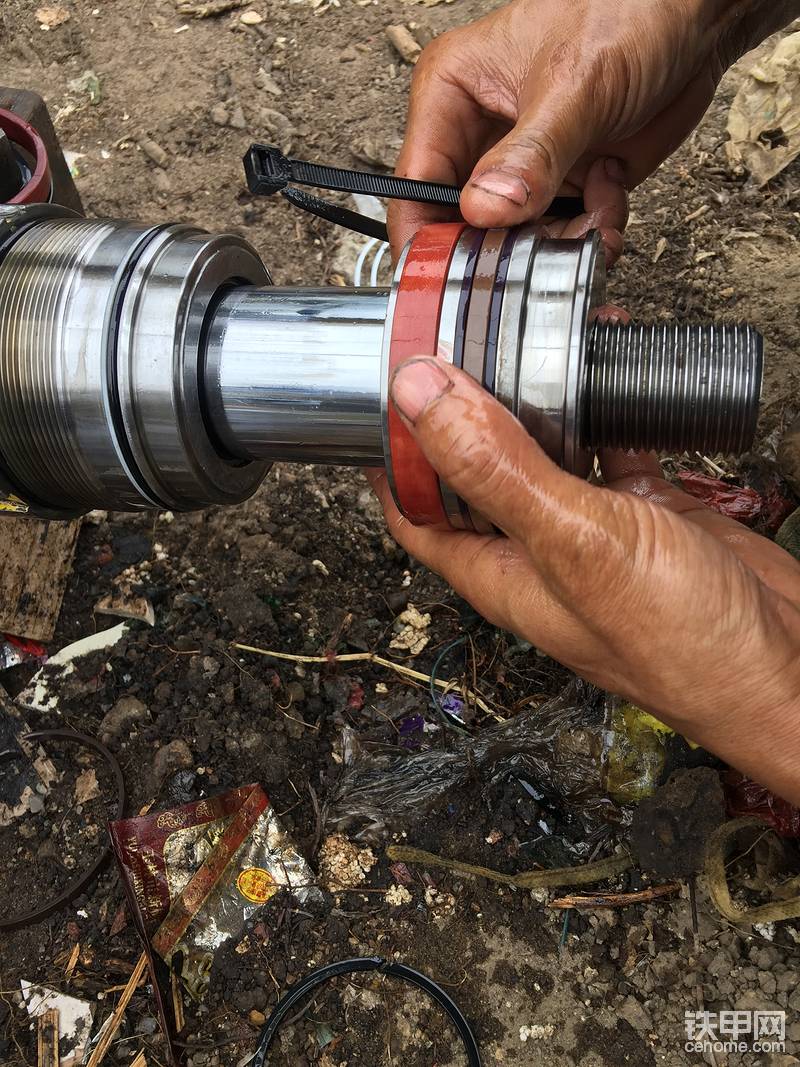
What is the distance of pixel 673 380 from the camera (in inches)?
53.2

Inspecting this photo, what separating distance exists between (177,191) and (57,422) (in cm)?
228

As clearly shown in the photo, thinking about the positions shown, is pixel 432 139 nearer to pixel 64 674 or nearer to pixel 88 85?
pixel 64 674

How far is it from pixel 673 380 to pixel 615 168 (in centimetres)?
117

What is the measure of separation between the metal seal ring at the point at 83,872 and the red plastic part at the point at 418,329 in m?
1.35

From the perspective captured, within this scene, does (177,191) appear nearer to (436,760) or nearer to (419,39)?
(419,39)

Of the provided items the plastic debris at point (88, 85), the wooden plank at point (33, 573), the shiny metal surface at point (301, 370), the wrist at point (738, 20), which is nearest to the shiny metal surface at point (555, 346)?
the shiny metal surface at point (301, 370)

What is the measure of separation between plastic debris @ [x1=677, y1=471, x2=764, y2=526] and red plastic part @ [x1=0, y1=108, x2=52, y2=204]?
1.94 metres

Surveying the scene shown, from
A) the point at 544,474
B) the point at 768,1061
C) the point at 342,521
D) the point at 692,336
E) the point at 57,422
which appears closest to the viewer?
the point at 544,474

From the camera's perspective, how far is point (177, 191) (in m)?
3.41

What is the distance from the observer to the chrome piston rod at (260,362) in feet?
4.25

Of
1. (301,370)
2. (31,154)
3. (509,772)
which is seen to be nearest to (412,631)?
(509,772)

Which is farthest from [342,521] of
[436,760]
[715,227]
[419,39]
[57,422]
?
[419,39]

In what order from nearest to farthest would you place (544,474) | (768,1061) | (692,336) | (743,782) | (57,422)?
(544,474), (692,336), (57,422), (768,1061), (743,782)

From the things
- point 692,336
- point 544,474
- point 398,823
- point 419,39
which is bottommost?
point 398,823
